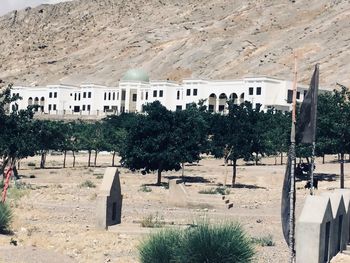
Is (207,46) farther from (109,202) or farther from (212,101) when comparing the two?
(109,202)

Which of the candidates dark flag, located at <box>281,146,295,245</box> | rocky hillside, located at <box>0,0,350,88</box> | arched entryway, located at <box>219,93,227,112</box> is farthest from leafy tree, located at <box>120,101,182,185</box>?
rocky hillside, located at <box>0,0,350,88</box>

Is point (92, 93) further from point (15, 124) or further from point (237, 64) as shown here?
point (15, 124)

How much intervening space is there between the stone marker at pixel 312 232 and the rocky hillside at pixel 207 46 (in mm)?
94696

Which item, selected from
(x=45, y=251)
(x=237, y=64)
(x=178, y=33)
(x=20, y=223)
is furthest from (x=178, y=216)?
(x=178, y=33)

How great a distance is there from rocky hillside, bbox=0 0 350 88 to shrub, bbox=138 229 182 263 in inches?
3765

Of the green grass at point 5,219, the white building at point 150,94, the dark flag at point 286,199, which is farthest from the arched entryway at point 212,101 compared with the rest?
the dark flag at point 286,199

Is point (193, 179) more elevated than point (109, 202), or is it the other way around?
point (109, 202)

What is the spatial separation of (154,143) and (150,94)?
68671mm

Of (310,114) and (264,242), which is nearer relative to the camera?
(310,114)

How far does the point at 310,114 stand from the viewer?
516 inches

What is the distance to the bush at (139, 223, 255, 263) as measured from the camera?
1395 cm

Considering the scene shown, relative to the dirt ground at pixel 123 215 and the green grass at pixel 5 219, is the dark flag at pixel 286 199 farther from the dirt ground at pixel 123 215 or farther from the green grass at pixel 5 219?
the green grass at pixel 5 219

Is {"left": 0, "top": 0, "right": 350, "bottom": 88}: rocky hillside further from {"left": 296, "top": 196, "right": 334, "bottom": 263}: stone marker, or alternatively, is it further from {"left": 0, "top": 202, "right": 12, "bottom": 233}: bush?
{"left": 296, "top": 196, "right": 334, "bottom": 263}: stone marker

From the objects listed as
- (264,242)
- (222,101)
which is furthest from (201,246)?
(222,101)
